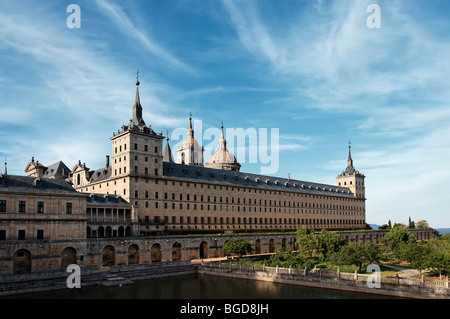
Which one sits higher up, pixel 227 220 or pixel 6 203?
pixel 6 203

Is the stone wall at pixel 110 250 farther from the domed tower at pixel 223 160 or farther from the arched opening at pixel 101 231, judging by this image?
the domed tower at pixel 223 160

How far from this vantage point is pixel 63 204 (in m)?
53.8

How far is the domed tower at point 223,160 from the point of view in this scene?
396ft

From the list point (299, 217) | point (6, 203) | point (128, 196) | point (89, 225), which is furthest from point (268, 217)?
point (6, 203)

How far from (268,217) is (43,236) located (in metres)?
58.6

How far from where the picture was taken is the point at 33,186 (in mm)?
51875

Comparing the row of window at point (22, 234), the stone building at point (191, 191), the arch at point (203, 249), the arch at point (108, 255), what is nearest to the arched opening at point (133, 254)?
the arch at point (108, 255)

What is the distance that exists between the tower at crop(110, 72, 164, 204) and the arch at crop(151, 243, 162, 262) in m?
9.73

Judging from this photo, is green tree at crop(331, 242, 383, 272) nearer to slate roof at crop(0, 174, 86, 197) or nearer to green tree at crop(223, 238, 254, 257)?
green tree at crop(223, 238, 254, 257)

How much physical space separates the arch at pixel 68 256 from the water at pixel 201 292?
852cm

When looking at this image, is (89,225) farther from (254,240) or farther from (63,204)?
(254,240)

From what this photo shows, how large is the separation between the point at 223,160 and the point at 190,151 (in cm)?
1359

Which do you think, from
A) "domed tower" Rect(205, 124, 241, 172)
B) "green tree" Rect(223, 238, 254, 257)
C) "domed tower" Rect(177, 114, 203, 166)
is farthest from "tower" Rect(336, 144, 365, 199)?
"green tree" Rect(223, 238, 254, 257)
